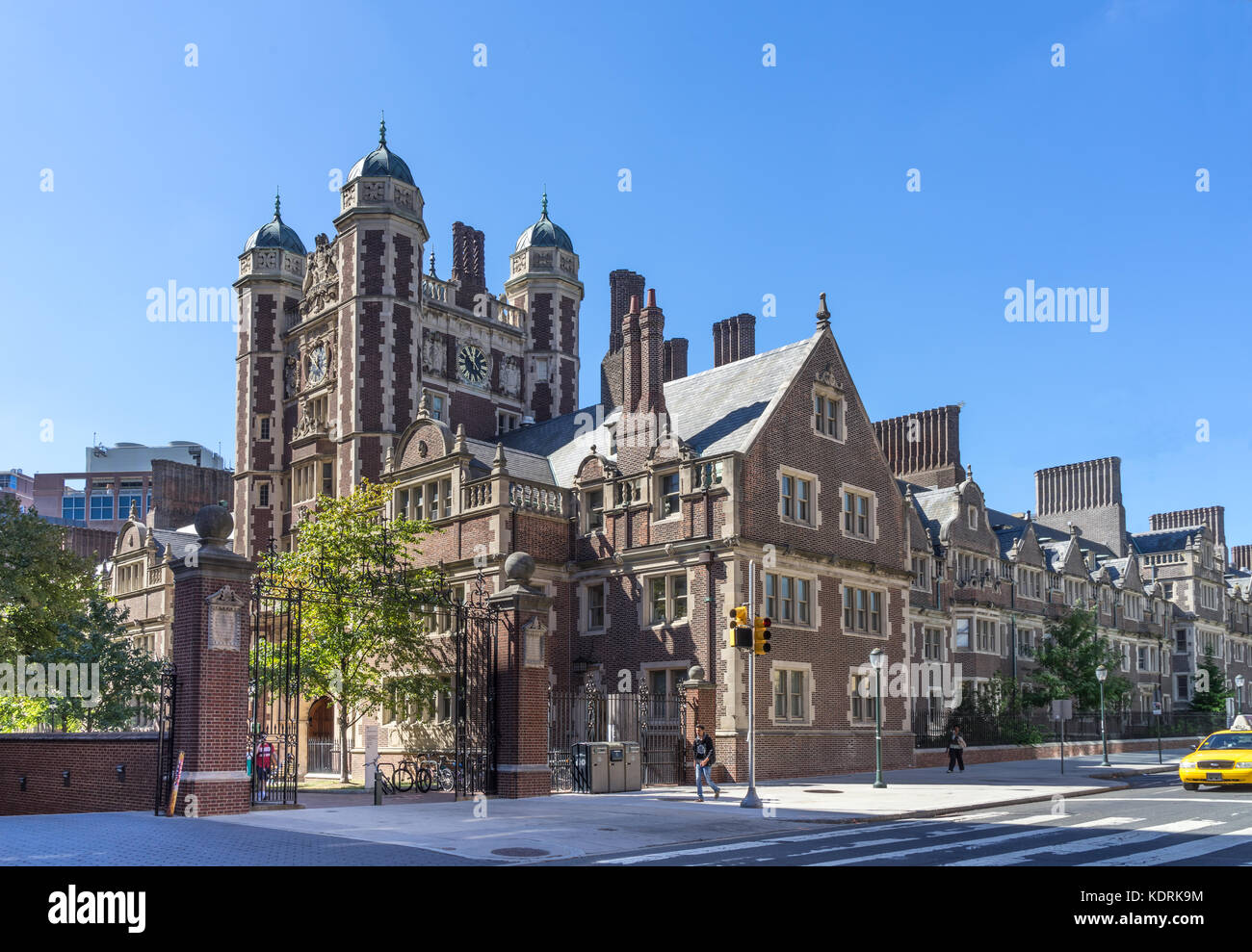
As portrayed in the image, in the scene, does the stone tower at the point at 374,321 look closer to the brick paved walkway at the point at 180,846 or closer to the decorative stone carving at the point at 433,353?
the decorative stone carving at the point at 433,353

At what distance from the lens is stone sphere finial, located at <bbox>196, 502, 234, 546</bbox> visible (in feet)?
69.8

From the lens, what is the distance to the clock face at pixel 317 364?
5103cm

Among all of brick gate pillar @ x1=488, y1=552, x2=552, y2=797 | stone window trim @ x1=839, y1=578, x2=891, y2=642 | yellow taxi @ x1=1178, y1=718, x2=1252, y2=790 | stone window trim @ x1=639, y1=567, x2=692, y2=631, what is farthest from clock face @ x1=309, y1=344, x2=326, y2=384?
yellow taxi @ x1=1178, y1=718, x2=1252, y2=790

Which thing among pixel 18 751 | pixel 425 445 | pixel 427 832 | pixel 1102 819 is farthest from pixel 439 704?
pixel 1102 819

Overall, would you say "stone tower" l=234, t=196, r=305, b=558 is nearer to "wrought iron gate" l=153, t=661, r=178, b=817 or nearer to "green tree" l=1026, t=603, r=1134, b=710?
"wrought iron gate" l=153, t=661, r=178, b=817

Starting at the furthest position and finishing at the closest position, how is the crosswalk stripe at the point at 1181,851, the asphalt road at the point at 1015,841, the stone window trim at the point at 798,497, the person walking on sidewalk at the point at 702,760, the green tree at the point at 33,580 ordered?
the stone window trim at the point at 798,497
the green tree at the point at 33,580
the person walking on sidewalk at the point at 702,760
the asphalt road at the point at 1015,841
the crosswalk stripe at the point at 1181,851

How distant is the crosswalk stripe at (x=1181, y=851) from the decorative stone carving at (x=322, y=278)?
134 ft

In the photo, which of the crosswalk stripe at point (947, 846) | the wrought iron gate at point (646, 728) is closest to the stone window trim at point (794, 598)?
the wrought iron gate at point (646, 728)

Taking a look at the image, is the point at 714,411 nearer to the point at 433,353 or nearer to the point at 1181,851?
the point at 433,353

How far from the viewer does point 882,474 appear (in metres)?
41.5

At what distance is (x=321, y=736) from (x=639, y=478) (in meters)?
18.2
